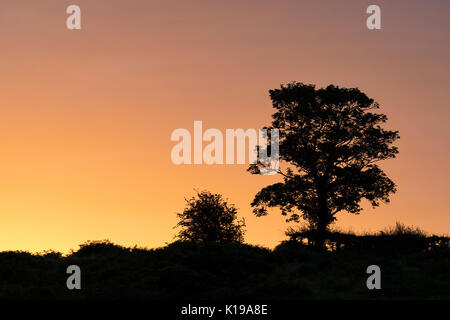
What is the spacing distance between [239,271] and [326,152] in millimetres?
18651

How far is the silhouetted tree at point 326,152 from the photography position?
185 ft

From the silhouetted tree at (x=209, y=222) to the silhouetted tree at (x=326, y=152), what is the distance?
4491 millimetres

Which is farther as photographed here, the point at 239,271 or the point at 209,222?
the point at 209,222

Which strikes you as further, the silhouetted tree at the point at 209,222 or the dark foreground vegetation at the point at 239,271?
the silhouetted tree at the point at 209,222

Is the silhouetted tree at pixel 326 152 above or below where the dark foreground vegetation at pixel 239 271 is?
above

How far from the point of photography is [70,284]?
39.1 metres

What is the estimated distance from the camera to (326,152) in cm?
5666

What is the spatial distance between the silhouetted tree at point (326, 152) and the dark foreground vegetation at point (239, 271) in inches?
268

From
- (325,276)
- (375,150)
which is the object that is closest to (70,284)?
(325,276)

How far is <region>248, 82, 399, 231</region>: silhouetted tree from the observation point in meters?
56.3

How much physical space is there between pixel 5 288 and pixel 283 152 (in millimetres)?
28453
